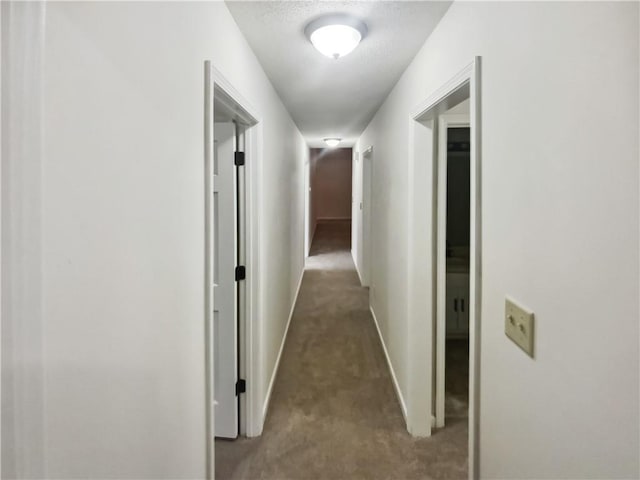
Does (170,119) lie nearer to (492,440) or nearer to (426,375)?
(492,440)

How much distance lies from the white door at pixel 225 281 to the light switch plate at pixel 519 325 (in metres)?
1.52

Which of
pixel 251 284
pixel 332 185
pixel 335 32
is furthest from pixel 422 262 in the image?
pixel 332 185

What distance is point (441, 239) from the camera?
7.30 feet

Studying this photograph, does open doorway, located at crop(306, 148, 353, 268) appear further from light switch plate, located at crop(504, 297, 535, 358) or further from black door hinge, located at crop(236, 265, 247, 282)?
light switch plate, located at crop(504, 297, 535, 358)

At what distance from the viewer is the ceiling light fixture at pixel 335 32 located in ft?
5.25

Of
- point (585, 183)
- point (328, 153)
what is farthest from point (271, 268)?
point (328, 153)

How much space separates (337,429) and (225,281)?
47.8 inches

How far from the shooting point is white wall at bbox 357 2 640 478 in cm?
64

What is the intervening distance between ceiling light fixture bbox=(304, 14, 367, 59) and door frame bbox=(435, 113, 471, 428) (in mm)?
701

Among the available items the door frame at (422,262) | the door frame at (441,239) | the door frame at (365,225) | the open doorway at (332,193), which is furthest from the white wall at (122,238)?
the open doorway at (332,193)

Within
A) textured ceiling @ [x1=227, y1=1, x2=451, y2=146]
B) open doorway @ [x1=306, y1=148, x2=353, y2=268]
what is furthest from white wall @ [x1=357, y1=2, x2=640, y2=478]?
open doorway @ [x1=306, y1=148, x2=353, y2=268]

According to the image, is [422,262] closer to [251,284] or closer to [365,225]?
[251,284]

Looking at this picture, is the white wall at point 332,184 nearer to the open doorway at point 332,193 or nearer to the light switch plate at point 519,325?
the open doorway at point 332,193

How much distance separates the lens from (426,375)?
226 centimetres
